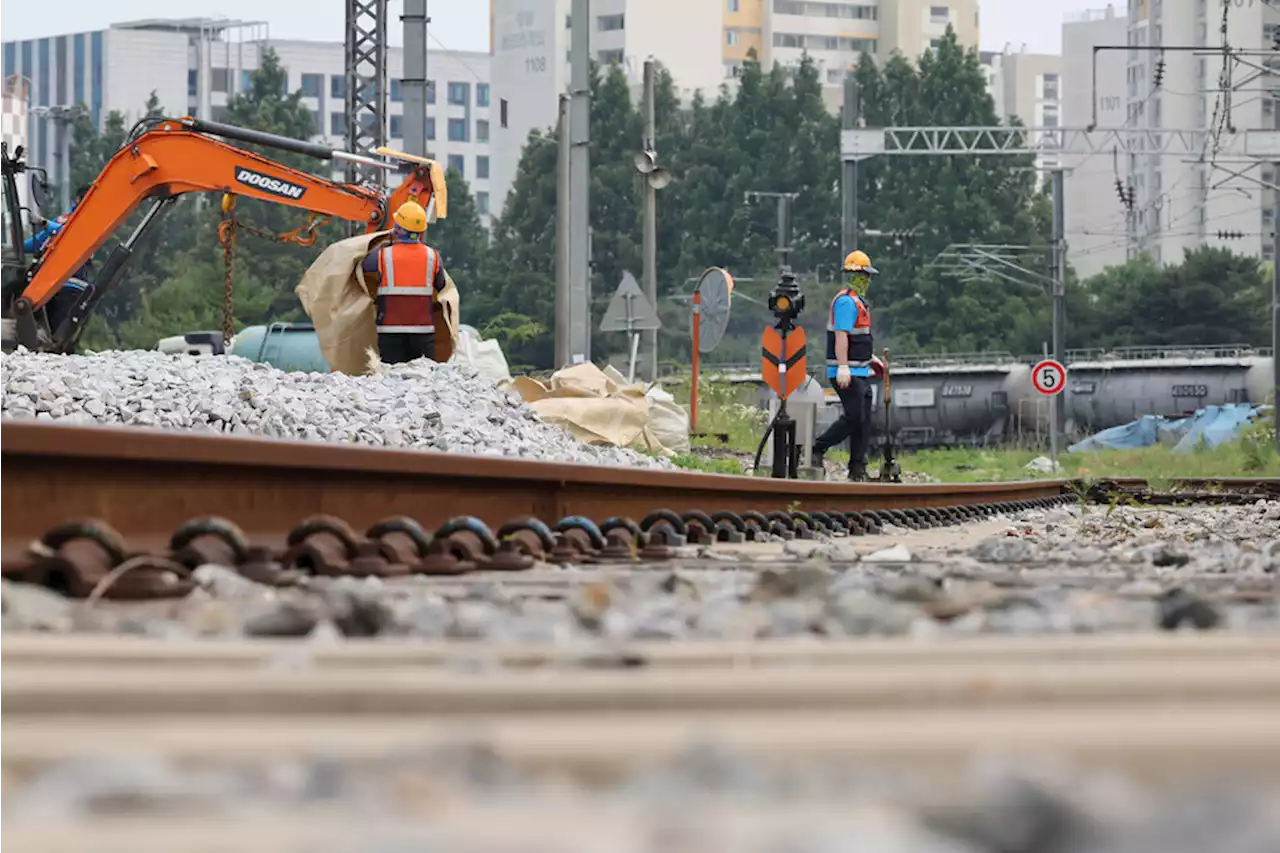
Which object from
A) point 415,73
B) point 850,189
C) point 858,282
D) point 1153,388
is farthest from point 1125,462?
point 1153,388

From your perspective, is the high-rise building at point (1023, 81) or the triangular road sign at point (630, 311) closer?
the triangular road sign at point (630, 311)

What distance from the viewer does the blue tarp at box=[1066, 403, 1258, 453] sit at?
44688 mm

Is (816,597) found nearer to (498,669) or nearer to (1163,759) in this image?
(498,669)

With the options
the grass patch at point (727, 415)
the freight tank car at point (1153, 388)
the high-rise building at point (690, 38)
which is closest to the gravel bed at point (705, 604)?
the grass patch at point (727, 415)

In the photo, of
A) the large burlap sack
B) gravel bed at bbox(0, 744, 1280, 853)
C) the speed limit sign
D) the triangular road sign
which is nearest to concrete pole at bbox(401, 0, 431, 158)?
the triangular road sign

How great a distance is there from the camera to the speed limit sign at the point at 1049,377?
3238cm

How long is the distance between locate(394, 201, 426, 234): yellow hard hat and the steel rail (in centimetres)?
978

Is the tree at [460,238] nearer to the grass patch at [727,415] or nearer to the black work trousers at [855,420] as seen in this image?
the grass patch at [727,415]

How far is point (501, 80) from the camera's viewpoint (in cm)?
12306

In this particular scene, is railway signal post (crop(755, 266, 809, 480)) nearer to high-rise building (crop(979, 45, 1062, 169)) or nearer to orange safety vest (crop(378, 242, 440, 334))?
orange safety vest (crop(378, 242, 440, 334))

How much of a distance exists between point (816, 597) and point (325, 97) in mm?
135660

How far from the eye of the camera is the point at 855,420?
1767 cm

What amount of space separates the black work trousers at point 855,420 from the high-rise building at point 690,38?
9400 centimetres

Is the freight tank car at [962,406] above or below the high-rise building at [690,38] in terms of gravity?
below
